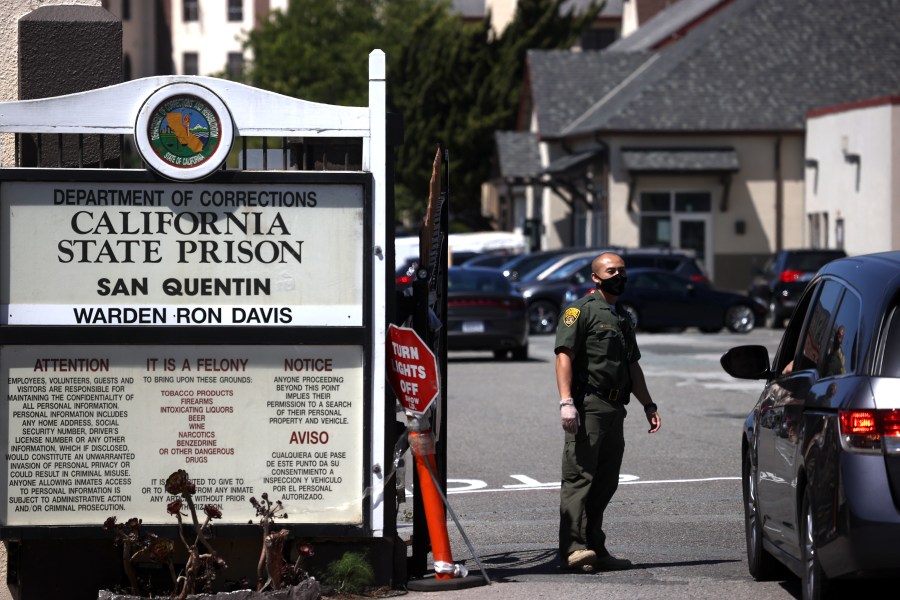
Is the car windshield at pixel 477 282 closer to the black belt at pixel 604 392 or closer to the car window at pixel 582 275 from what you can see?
the car window at pixel 582 275

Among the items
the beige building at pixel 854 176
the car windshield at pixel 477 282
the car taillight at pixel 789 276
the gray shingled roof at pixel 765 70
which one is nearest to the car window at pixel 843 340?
the car windshield at pixel 477 282

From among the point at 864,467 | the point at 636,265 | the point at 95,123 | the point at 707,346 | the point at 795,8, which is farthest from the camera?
the point at 795,8

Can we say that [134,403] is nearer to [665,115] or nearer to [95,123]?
[95,123]

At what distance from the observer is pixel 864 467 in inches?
230

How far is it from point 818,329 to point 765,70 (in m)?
43.9

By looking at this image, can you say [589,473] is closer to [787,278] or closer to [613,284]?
[613,284]

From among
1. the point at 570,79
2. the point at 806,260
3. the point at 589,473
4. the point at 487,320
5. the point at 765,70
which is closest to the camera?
the point at 589,473

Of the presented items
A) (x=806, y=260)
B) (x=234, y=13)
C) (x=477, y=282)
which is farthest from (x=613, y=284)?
(x=234, y=13)

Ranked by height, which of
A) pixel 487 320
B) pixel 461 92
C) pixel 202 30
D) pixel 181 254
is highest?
pixel 202 30

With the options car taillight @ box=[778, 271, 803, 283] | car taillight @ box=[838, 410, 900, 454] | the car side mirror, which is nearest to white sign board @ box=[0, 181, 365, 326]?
the car side mirror

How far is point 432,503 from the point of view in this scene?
7.55 metres

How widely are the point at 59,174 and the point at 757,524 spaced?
3.74 meters

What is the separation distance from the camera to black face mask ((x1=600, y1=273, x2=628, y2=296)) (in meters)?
8.43

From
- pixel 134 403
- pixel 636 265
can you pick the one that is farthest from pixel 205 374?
pixel 636 265
